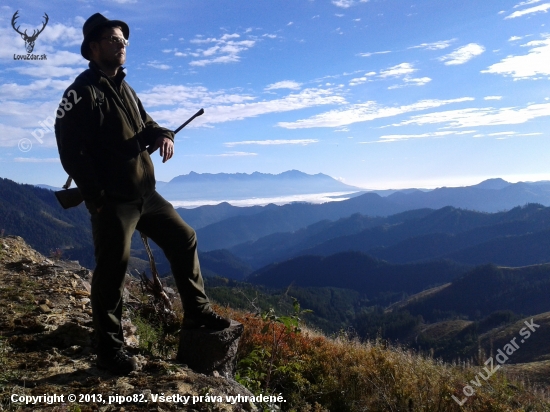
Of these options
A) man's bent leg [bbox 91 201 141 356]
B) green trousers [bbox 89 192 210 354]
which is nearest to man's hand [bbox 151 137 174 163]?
green trousers [bbox 89 192 210 354]

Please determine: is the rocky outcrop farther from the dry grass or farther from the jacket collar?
the jacket collar

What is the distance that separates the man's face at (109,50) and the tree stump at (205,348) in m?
2.46

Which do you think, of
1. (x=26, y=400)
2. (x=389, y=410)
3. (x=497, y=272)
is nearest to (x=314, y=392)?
(x=389, y=410)

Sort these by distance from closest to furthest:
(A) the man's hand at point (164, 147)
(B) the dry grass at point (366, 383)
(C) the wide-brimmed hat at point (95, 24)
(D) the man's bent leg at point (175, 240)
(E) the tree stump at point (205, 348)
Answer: (C) the wide-brimmed hat at point (95, 24) → (A) the man's hand at point (164, 147) → (D) the man's bent leg at point (175, 240) → (E) the tree stump at point (205, 348) → (B) the dry grass at point (366, 383)

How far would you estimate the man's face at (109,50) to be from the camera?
11.6ft

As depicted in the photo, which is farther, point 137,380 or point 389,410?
point 389,410

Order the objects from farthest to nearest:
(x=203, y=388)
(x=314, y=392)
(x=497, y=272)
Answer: (x=497, y=272) < (x=314, y=392) < (x=203, y=388)

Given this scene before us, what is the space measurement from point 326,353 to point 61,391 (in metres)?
3.63

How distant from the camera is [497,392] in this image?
5.38 metres

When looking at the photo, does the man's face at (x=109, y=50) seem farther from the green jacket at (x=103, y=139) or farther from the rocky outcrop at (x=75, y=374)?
the rocky outcrop at (x=75, y=374)

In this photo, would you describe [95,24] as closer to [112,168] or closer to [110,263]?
[112,168]

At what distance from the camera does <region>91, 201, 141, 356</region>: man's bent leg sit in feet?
11.0

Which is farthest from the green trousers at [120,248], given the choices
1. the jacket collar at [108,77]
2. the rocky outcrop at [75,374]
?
the jacket collar at [108,77]

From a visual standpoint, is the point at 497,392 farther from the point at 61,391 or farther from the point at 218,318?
the point at 61,391
